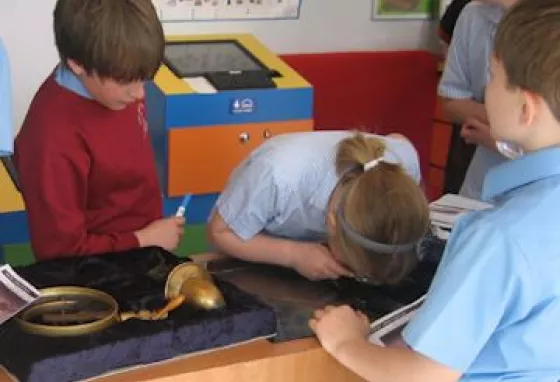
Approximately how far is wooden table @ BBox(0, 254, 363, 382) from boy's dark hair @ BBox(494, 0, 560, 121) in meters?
0.50

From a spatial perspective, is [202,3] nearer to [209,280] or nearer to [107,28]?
[107,28]

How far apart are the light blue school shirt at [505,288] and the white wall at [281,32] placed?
2.00m

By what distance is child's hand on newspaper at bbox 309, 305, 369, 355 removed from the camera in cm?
127

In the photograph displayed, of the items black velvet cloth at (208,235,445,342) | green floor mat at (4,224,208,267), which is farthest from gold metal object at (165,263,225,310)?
green floor mat at (4,224,208,267)

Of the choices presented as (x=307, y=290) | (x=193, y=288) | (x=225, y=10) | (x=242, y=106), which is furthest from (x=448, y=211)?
(x=225, y=10)

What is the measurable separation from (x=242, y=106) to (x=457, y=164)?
813mm

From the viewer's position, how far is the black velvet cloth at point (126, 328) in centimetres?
111

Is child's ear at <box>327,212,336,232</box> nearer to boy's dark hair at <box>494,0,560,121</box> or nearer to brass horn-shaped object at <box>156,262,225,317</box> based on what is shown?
brass horn-shaped object at <box>156,262,225,317</box>

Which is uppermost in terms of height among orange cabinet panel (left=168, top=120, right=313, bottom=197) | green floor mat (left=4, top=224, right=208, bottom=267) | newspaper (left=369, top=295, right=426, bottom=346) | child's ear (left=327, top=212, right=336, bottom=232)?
child's ear (left=327, top=212, right=336, bottom=232)

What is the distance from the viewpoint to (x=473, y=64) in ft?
6.85

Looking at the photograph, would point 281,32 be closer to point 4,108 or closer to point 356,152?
point 356,152

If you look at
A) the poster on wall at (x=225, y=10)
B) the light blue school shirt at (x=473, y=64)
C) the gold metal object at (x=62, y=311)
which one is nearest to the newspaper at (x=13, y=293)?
the gold metal object at (x=62, y=311)

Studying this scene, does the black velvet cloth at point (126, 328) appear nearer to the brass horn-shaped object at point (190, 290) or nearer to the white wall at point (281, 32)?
the brass horn-shaped object at point (190, 290)

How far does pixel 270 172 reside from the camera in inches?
62.6
